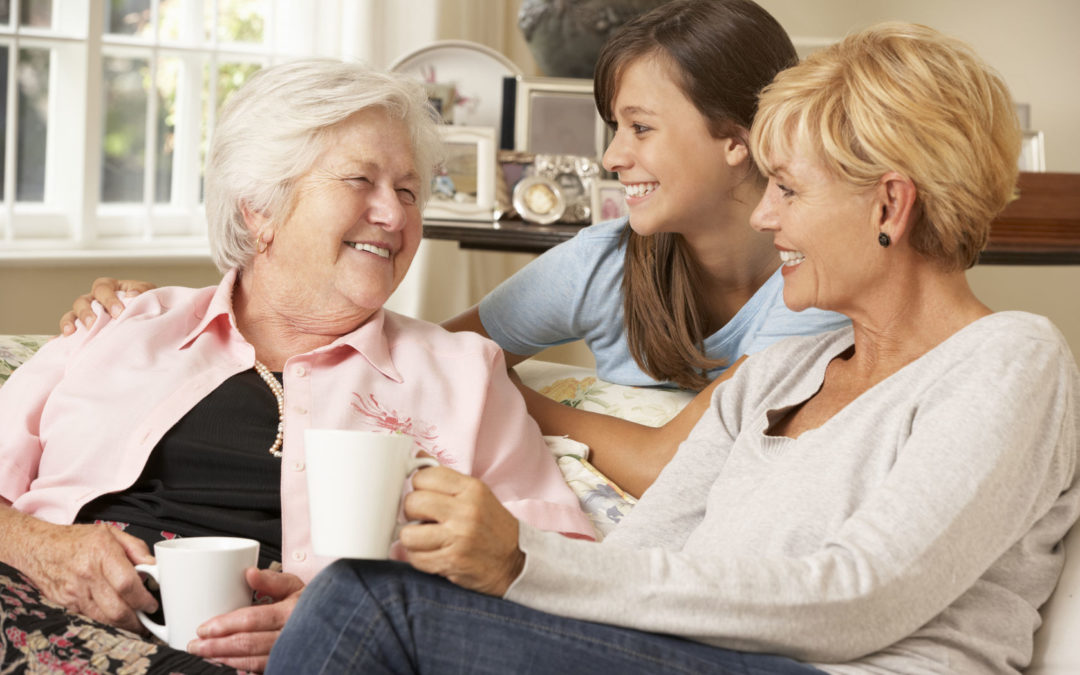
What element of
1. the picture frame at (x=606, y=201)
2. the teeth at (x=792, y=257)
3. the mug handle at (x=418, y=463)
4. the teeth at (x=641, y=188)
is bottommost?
the mug handle at (x=418, y=463)

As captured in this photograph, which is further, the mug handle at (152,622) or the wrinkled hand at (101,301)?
the wrinkled hand at (101,301)

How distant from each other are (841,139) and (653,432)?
2.02 ft

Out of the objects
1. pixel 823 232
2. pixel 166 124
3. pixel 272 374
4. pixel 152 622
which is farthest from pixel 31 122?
pixel 823 232

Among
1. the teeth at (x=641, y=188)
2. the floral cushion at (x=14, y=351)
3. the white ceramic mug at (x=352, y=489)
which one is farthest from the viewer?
the teeth at (x=641, y=188)

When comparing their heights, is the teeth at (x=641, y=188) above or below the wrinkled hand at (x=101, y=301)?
above

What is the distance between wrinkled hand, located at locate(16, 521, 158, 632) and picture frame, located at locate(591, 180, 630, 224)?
6.03ft

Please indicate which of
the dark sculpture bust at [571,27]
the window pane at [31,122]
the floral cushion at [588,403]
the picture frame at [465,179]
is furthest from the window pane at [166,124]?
the floral cushion at [588,403]

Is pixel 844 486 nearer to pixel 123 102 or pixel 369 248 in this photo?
pixel 369 248

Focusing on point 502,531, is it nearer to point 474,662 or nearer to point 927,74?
point 474,662

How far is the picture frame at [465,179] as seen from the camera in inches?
120

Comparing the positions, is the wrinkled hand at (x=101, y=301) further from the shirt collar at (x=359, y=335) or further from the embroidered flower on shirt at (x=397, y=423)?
the embroidered flower on shirt at (x=397, y=423)

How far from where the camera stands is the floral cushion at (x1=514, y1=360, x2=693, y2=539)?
1.67m

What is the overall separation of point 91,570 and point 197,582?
0.68ft

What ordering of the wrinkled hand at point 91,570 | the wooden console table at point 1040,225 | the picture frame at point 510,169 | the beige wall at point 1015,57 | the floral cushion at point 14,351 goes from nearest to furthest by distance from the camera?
1. the wrinkled hand at point 91,570
2. the floral cushion at point 14,351
3. the wooden console table at point 1040,225
4. the picture frame at point 510,169
5. the beige wall at point 1015,57
